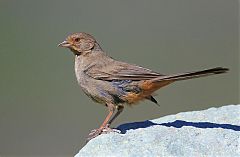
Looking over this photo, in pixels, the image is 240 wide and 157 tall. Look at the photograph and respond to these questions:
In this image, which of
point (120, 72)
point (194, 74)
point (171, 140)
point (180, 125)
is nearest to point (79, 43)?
point (120, 72)

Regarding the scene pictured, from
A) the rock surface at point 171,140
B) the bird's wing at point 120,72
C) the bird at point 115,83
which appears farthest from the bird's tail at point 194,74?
the rock surface at point 171,140

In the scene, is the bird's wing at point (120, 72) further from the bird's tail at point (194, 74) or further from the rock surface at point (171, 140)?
the rock surface at point (171, 140)

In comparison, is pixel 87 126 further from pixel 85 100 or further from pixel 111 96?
pixel 111 96

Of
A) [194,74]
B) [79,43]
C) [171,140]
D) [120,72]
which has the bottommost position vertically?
[171,140]

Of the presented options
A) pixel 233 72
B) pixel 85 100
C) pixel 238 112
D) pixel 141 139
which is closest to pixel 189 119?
pixel 238 112

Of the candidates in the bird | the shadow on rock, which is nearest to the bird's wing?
the bird

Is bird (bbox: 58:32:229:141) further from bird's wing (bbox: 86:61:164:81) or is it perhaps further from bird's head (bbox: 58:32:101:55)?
bird's head (bbox: 58:32:101:55)

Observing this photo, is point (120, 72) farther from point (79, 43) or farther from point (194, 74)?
point (194, 74)
